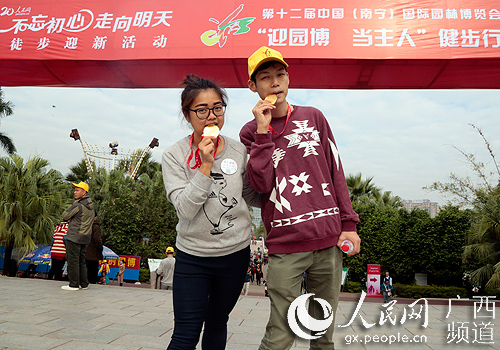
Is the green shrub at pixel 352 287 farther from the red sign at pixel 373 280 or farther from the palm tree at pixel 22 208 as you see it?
the palm tree at pixel 22 208

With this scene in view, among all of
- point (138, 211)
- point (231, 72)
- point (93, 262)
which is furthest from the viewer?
point (138, 211)

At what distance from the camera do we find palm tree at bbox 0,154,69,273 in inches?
371

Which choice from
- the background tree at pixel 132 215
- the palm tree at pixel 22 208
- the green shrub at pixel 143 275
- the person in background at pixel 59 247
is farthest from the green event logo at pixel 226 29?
the green shrub at pixel 143 275

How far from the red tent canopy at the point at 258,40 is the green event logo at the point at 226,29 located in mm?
17

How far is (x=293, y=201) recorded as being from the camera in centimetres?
188

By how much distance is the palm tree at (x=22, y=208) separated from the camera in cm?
941

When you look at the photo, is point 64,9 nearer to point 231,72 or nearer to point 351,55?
point 231,72

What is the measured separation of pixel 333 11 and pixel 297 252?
541 cm

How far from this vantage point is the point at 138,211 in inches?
727

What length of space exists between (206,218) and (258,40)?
195 inches

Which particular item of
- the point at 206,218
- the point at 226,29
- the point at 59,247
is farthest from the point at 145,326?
the point at 59,247

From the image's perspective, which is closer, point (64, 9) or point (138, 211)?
point (64, 9)

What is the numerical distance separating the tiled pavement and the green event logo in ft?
13.7

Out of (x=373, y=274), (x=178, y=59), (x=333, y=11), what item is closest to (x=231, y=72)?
(x=178, y=59)
